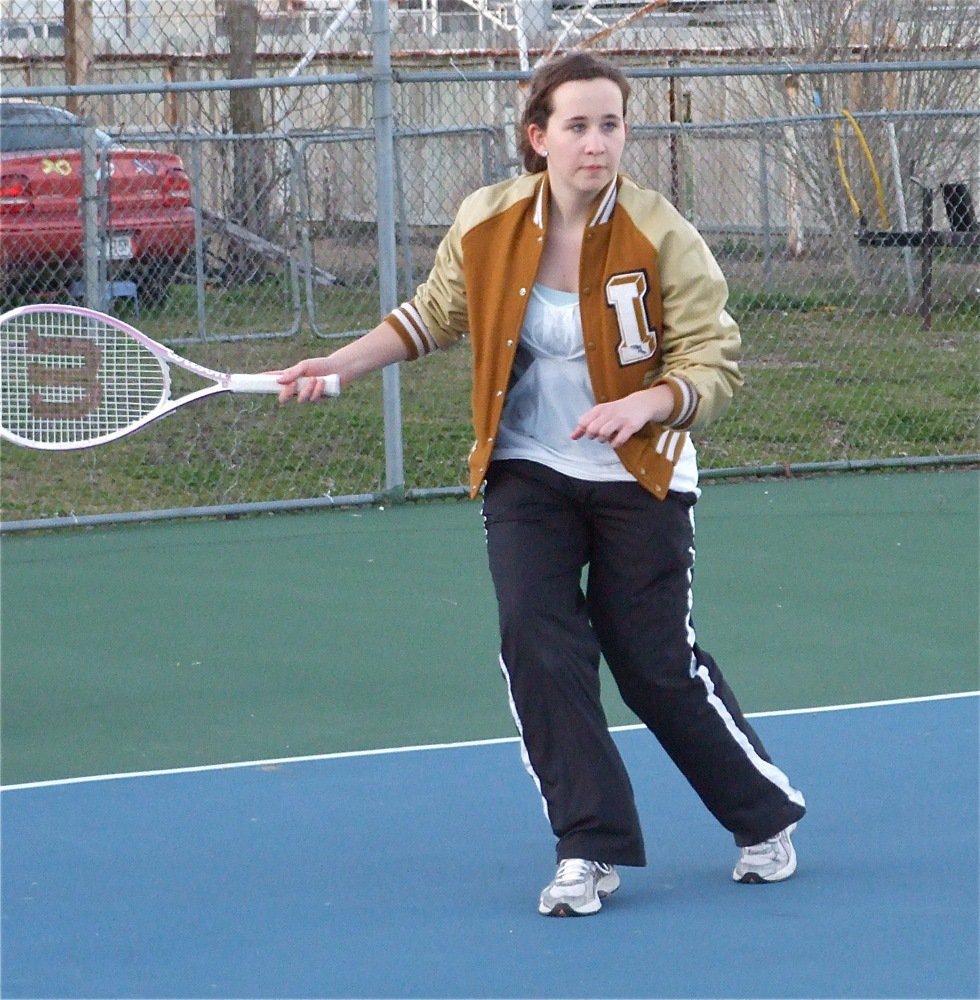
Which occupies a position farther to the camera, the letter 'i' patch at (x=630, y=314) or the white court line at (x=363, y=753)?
the white court line at (x=363, y=753)

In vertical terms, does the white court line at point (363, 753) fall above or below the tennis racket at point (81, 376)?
below

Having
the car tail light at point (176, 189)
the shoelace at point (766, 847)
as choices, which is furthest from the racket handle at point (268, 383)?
the car tail light at point (176, 189)

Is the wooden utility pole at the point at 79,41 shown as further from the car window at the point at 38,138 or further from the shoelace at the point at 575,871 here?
the shoelace at the point at 575,871

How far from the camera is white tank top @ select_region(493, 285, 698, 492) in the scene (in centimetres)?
368

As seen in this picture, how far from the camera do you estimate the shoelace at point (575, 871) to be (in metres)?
3.70

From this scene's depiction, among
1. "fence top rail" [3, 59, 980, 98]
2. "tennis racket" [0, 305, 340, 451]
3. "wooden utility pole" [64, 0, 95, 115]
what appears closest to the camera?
"tennis racket" [0, 305, 340, 451]

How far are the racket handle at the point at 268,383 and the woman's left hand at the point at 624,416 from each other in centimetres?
55

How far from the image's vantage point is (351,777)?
15.3 feet

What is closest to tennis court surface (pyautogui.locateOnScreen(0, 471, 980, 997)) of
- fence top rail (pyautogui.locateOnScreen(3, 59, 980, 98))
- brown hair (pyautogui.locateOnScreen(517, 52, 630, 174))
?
brown hair (pyautogui.locateOnScreen(517, 52, 630, 174))

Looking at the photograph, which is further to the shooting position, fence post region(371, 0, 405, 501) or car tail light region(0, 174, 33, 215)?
car tail light region(0, 174, 33, 215)

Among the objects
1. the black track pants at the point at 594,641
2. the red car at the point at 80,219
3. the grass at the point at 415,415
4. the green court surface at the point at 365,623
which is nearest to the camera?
the black track pants at the point at 594,641

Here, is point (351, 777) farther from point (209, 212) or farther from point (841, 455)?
point (209, 212)

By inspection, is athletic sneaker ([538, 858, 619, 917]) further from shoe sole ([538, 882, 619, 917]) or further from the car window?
the car window

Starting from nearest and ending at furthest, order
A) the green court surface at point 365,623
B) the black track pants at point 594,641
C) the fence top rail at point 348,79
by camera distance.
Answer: the black track pants at point 594,641
the green court surface at point 365,623
the fence top rail at point 348,79
